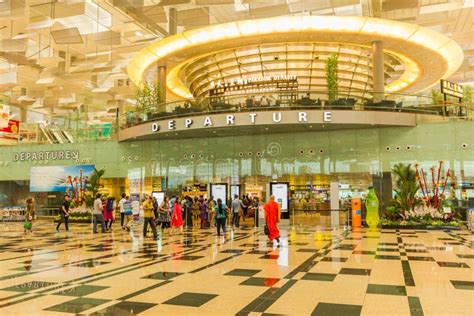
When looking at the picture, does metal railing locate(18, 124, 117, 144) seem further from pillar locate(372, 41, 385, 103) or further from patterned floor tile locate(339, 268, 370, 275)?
patterned floor tile locate(339, 268, 370, 275)

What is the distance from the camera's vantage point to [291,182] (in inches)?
694

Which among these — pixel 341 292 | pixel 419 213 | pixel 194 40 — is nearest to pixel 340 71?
pixel 194 40

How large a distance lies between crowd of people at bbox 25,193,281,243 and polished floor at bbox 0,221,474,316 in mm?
2452

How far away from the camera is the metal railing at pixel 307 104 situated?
1541 centimetres

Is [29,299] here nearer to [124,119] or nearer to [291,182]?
[291,182]

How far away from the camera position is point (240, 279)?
553 cm

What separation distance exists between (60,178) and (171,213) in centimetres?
898

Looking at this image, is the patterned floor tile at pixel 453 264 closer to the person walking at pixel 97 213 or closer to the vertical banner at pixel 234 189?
the person walking at pixel 97 213

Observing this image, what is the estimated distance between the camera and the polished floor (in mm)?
4152

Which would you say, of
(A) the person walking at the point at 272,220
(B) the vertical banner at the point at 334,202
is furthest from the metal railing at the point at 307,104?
(A) the person walking at the point at 272,220

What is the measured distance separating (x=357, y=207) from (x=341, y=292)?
10.5 m

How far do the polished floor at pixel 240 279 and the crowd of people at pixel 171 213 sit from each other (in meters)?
2.45

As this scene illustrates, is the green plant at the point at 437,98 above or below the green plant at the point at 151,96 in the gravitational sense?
below

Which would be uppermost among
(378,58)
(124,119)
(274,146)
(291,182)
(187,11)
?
(187,11)
